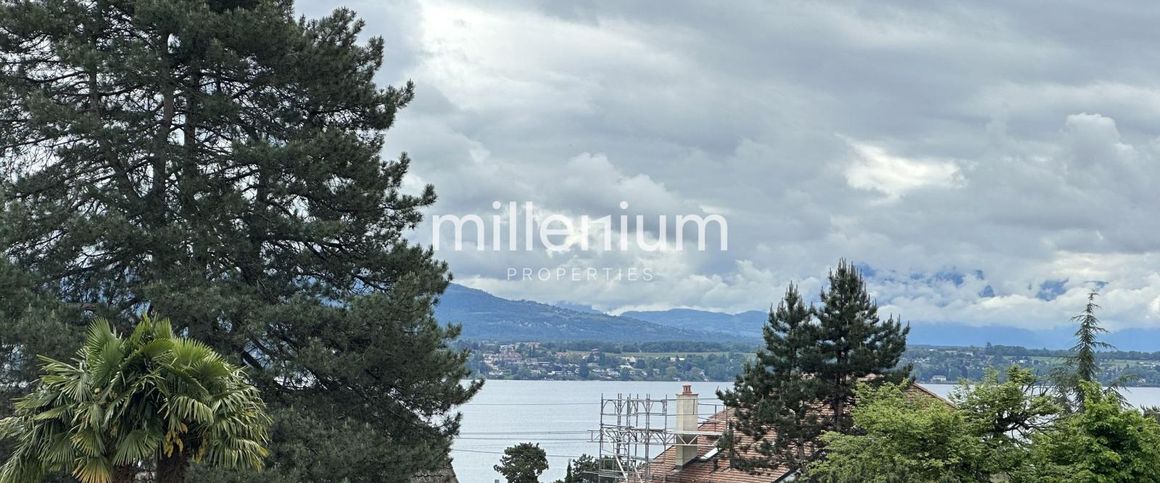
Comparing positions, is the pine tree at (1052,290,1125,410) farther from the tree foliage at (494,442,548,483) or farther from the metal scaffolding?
the tree foliage at (494,442,548,483)

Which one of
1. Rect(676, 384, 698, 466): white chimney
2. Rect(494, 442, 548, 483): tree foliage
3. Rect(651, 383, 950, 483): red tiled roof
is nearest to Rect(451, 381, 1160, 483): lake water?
Rect(494, 442, 548, 483): tree foliage

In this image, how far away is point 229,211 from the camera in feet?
82.4

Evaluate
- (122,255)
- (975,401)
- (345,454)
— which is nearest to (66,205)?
(122,255)

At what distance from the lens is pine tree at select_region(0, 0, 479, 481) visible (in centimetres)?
2409

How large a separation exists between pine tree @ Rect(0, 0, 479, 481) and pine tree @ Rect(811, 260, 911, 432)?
1432 cm

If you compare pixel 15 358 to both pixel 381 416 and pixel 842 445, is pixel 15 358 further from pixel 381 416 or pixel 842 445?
pixel 842 445

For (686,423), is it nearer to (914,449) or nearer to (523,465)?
(914,449)

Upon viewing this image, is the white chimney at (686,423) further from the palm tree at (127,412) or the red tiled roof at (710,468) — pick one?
the palm tree at (127,412)

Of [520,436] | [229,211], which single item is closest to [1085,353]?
[229,211]

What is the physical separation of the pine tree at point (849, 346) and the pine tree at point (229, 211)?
14.3 m

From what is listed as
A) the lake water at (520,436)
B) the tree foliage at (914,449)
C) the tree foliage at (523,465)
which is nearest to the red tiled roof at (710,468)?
the tree foliage at (914,449)

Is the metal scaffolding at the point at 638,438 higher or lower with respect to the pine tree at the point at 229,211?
lower

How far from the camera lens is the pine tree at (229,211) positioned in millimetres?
24094

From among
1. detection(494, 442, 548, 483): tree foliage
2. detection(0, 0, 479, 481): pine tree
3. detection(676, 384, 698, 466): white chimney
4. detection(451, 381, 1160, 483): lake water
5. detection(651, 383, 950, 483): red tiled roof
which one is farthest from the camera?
detection(451, 381, 1160, 483): lake water
